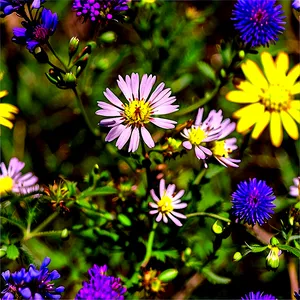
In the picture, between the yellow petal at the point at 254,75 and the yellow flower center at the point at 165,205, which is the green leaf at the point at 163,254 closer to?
the yellow flower center at the point at 165,205

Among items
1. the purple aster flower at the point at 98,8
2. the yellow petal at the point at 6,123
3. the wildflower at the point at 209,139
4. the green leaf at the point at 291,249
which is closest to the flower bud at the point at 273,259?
the green leaf at the point at 291,249

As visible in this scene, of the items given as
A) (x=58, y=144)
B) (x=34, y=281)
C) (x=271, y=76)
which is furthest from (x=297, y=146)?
(x=34, y=281)

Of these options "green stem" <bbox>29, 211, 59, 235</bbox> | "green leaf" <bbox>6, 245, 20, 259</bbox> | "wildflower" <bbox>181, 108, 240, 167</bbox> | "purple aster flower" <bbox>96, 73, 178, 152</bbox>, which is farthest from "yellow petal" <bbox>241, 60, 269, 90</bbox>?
"green leaf" <bbox>6, 245, 20, 259</bbox>

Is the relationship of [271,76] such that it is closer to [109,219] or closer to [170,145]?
[170,145]

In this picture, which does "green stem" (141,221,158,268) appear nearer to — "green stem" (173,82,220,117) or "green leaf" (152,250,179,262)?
"green leaf" (152,250,179,262)

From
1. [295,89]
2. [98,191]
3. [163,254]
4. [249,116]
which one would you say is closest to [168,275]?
[163,254]
